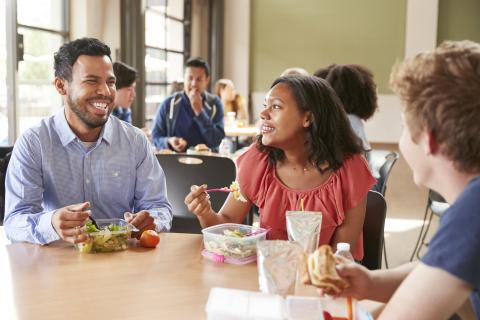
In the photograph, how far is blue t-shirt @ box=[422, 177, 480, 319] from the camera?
0.91 metres

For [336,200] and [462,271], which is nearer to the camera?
[462,271]

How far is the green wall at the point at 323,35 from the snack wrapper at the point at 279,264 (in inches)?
318

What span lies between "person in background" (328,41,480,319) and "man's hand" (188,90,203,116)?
146 inches

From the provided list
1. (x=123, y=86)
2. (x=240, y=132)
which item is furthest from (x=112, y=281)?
(x=240, y=132)

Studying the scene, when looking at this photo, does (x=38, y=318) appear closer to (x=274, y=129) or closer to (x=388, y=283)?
(x=388, y=283)

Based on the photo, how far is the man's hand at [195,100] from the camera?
4703 mm

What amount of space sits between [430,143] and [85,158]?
1404 mm

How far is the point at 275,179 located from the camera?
6.53 ft

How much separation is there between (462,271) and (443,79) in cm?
32

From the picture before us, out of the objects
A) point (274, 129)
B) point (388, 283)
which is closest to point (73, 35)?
point (274, 129)

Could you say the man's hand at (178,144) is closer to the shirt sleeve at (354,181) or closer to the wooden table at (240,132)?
the wooden table at (240,132)

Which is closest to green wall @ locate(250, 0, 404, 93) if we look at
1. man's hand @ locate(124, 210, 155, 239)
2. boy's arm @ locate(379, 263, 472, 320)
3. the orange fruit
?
man's hand @ locate(124, 210, 155, 239)

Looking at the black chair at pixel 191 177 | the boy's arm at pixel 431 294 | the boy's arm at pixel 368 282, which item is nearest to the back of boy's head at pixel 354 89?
the black chair at pixel 191 177

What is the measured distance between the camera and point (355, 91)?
132 inches
